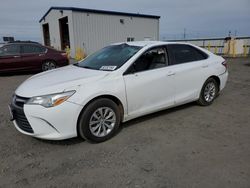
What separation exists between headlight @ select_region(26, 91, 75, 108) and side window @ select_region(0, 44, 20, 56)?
24.3 feet

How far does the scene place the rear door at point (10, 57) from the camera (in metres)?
9.09

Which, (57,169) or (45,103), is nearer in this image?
(57,169)

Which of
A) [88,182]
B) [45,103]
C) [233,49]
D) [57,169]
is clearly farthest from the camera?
[233,49]

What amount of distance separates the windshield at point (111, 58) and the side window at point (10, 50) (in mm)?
6303

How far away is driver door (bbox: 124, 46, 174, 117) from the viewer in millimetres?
3590

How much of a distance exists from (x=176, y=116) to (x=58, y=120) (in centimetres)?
246

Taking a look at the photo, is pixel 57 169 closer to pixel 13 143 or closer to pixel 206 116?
pixel 13 143

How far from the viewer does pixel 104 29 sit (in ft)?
64.0

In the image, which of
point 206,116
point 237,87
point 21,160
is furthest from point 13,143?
point 237,87

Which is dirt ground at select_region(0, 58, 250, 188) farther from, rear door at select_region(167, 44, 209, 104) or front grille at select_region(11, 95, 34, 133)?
rear door at select_region(167, 44, 209, 104)

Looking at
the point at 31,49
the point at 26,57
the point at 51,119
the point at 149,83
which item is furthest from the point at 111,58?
the point at 31,49

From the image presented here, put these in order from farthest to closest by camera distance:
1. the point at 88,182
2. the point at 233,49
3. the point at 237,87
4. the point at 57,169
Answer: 1. the point at 233,49
2. the point at 237,87
3. the point at 57,169
4. the point at 88,182

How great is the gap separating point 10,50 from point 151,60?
7686 mm

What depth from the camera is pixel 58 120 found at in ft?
9.77
